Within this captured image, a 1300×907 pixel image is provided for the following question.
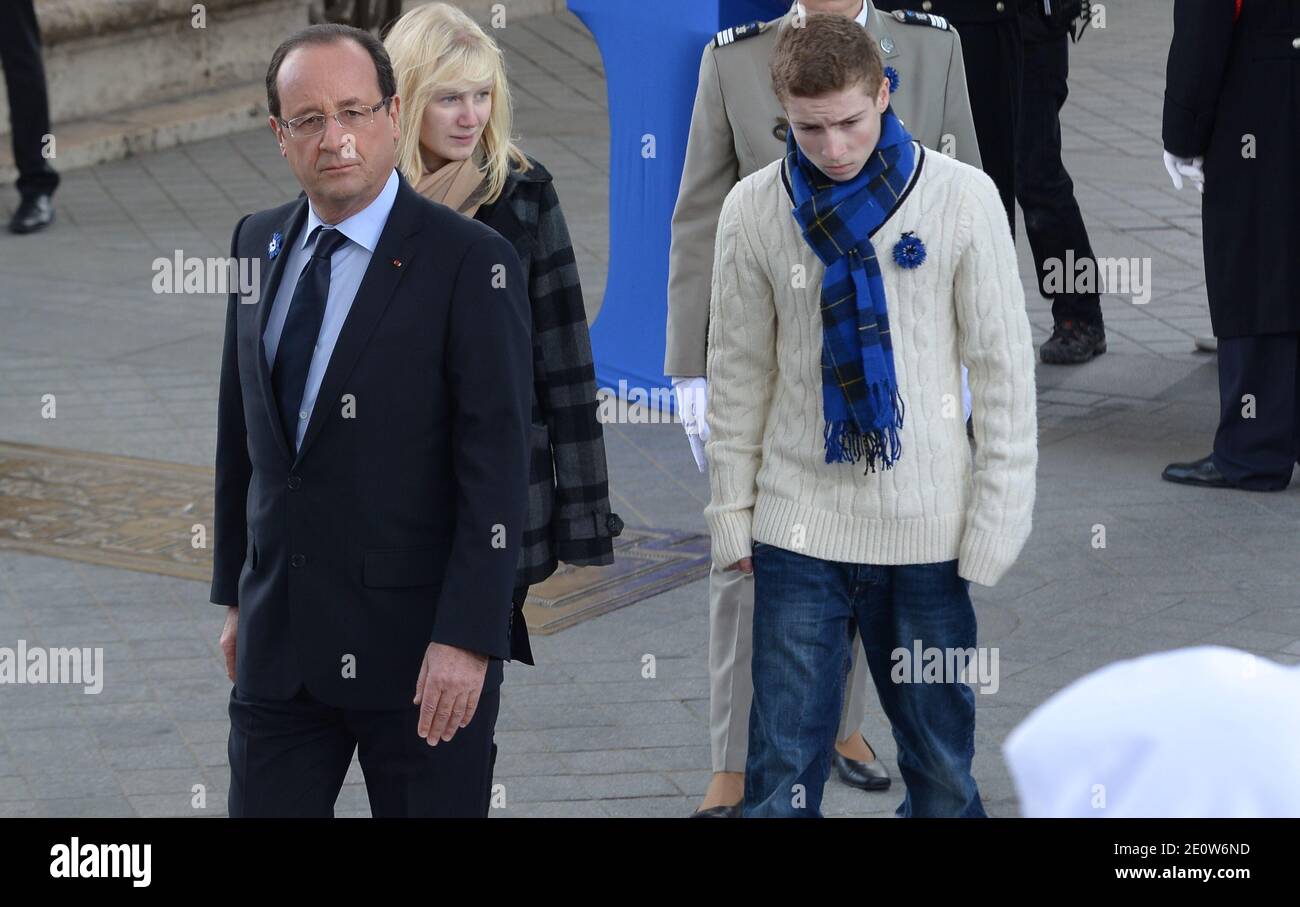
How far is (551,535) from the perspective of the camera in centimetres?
441

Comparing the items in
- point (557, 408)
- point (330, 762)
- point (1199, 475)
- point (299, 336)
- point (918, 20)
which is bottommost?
point (1199, 475)

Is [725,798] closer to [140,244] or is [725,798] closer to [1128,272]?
[1128,272]

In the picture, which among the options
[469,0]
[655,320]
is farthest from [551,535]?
[469,0]

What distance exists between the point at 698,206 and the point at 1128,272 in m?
6.21

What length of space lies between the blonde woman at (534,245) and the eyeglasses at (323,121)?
2.71 ft

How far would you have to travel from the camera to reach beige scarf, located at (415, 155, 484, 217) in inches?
171

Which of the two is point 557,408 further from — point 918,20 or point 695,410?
point 918,20

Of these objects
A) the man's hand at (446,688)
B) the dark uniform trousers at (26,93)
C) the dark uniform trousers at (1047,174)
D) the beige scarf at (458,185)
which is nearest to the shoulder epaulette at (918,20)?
the beige scarf at (458,185)

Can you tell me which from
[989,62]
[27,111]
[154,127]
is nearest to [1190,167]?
[989,62]

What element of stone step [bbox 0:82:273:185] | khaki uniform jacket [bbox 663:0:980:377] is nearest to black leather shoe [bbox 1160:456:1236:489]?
khaki uniform jacket [bbox 663:0:980:377]

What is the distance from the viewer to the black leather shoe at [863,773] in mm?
5043

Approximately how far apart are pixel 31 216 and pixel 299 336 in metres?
8.70

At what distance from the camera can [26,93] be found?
11.6 meters

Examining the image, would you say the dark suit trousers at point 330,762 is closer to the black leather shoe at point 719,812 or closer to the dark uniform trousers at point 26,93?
the black leather shoe at point 719,812
